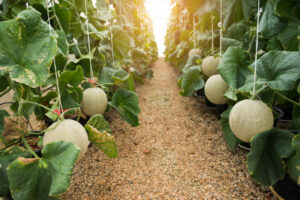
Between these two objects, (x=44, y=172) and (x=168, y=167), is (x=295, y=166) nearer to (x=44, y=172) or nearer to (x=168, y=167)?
(x=168, y=167)

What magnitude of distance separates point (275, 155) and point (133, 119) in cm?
95

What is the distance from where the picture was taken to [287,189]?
105 cm

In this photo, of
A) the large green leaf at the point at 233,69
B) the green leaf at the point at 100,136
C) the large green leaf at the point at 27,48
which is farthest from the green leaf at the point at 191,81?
the large green leaf at the point at 27,48

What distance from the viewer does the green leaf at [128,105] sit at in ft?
5.55

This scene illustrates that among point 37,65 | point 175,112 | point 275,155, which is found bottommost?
point 175,112

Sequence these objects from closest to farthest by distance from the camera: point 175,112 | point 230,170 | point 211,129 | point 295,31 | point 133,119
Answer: point 295,31 < point 230,170 < point 133,119 < point 211,129 < point 175,112

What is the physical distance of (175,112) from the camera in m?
2.47

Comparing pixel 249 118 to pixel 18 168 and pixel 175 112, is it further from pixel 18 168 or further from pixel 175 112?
pixel 175 112

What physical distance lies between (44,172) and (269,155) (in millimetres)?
888

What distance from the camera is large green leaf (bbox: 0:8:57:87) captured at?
33.5 inches

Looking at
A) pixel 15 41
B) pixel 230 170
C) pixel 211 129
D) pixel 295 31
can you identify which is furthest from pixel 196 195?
pixel 15 41

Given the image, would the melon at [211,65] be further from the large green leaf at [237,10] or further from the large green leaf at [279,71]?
the large green leaf at [279,71]

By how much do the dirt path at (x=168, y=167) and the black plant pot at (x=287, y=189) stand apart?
0.34ft

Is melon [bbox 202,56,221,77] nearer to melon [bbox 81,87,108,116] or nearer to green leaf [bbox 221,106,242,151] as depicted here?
green leaf [bbox 221,106,242,151]
